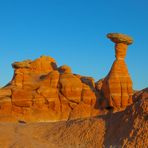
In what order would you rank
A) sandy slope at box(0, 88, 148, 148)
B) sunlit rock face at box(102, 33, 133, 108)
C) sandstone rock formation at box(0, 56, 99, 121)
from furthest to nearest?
sandstone rock formation at box(0, 56, 99, 121)
sunlit rock face at box(102, 33, 133, 108)
sandy slope at box(0, 88, 148, 148)

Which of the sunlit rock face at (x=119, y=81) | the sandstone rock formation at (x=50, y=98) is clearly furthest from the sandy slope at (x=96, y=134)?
the sunlit rock face at (x=119, y=81)

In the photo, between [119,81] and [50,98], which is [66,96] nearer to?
[50,98]

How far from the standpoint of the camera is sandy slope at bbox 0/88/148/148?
12422 millimetres

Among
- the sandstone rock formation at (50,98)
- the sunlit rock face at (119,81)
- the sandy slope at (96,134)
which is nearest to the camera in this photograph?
the sandy slope at (96,134)

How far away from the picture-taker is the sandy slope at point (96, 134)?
12422mm

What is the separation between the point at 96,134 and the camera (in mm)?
14086

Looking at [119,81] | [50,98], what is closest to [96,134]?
[119,81]

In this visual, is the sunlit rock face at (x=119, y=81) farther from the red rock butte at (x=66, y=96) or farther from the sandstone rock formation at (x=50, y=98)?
the sandstone rock formation at (x=50, y=98)

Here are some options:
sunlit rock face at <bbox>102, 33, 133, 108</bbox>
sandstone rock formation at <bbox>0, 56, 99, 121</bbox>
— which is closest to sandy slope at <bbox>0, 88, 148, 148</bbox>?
sandstone rock formation at <bbox>0, 56, 99, 121</bbox>

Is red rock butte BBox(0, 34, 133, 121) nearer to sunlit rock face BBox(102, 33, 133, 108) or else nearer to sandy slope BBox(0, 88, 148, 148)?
sunlit rock face BBox(102, 33, 133, 108)

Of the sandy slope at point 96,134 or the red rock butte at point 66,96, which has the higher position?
the red rock butte at point 66,96

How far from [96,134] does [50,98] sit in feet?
67.8

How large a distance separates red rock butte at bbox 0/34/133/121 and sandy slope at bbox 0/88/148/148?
1701 centimetres

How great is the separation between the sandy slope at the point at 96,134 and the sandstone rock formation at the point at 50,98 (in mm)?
16984
